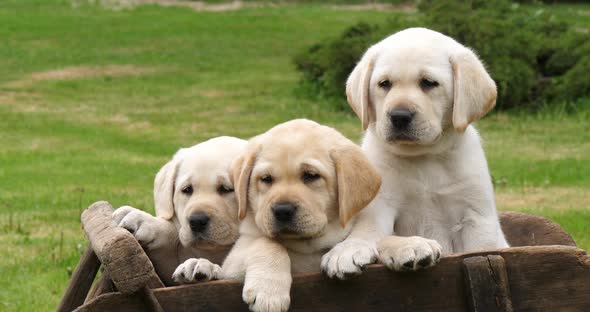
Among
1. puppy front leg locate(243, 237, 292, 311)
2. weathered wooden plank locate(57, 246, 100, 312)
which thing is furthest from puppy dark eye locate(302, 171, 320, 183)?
weathered wooden plank locate(57, 246, 100, 312)

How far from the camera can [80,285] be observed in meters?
4.91

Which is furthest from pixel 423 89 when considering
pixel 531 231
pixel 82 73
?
pixel 82 73

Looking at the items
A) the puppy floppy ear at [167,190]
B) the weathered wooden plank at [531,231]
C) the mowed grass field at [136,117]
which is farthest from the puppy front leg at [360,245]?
the mowed grass field at [136,117]

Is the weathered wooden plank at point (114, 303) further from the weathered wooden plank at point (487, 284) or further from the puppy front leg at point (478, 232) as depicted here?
the puppy front leg at point (478, 232)

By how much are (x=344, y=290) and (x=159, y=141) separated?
1034cm

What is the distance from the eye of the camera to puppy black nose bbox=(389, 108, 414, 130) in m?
4.57

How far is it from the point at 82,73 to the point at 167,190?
1672 centimetres

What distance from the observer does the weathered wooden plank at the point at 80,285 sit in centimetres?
490

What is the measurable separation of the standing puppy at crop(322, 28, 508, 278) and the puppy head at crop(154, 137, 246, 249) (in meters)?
0.70

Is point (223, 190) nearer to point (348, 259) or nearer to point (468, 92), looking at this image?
point (348, 259)

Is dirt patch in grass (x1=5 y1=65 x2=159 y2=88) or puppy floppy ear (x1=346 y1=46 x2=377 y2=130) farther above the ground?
puppy floppy ear (x1=346 y1=46 x2=377 y2=130)

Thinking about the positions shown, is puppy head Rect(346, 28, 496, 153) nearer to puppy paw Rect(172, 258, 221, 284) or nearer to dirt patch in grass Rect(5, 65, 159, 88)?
puppy paw Rect(172, 258, 221, 284)

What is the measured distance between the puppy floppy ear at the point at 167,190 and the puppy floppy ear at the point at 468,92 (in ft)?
4.82

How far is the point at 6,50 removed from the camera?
2383 cm
